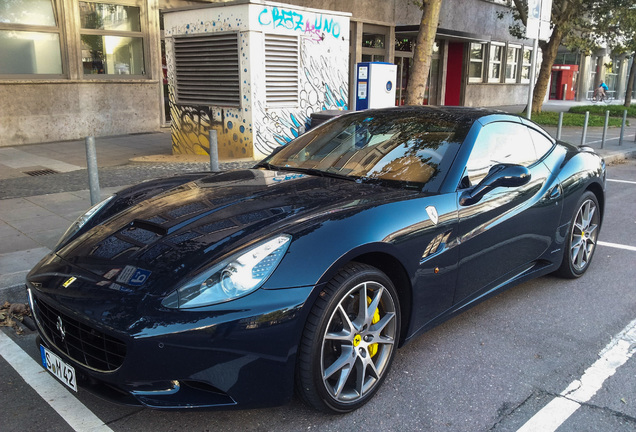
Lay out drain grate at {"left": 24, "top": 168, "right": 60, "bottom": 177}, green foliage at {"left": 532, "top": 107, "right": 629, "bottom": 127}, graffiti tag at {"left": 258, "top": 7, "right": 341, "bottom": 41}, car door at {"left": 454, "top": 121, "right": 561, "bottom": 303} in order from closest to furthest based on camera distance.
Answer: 1. car door at {"left": 454, "top": 121, "right": 561, "bottom": 303}
2. drain grate at {"left": 24, "top": 168, "right": 60, "bottom": 177}
3. graffiti tag at {"left": 258, "top": 7, "right": 341, "bottom": 41}
4. green foliage at {"left": 532, "top": 107, "right": 629, "bottom": 127}

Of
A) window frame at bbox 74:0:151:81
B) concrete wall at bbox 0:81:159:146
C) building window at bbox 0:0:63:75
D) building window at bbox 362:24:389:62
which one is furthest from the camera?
building window at bbox 362:24:389:62

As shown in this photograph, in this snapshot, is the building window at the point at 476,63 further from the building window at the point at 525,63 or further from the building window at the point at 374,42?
the building window at the point at 374,42

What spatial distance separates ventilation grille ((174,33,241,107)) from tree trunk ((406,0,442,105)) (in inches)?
143

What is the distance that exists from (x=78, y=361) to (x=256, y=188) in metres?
1.39

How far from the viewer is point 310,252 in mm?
2559

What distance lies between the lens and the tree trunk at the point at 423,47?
10.7m

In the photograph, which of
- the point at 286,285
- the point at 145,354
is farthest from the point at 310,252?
the point at 145,354

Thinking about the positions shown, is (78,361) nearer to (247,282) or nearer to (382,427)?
(247,282)

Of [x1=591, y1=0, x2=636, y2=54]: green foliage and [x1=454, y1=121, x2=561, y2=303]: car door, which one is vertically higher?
[x1=591, y1=0, x2=636, y2=54]: green foliage

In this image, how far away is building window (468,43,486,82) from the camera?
25188 millimetres

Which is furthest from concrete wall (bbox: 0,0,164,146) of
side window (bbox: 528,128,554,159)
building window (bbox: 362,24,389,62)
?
side window (bbox: 528,128,554,159)

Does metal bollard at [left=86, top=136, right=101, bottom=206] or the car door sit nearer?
the car door

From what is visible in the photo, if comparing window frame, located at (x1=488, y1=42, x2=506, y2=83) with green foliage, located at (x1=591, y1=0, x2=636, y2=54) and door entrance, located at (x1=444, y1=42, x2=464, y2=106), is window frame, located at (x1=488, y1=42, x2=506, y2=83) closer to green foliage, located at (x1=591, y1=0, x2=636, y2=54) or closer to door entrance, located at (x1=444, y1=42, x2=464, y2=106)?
door entrance, located at (x1=444, y1=42, x2=464, y2=106)

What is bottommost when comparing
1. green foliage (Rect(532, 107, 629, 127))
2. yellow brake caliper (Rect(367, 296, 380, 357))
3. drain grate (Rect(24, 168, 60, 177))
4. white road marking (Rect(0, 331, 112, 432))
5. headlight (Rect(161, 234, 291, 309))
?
white road marking (Rect(0, 331, 112, 432))
